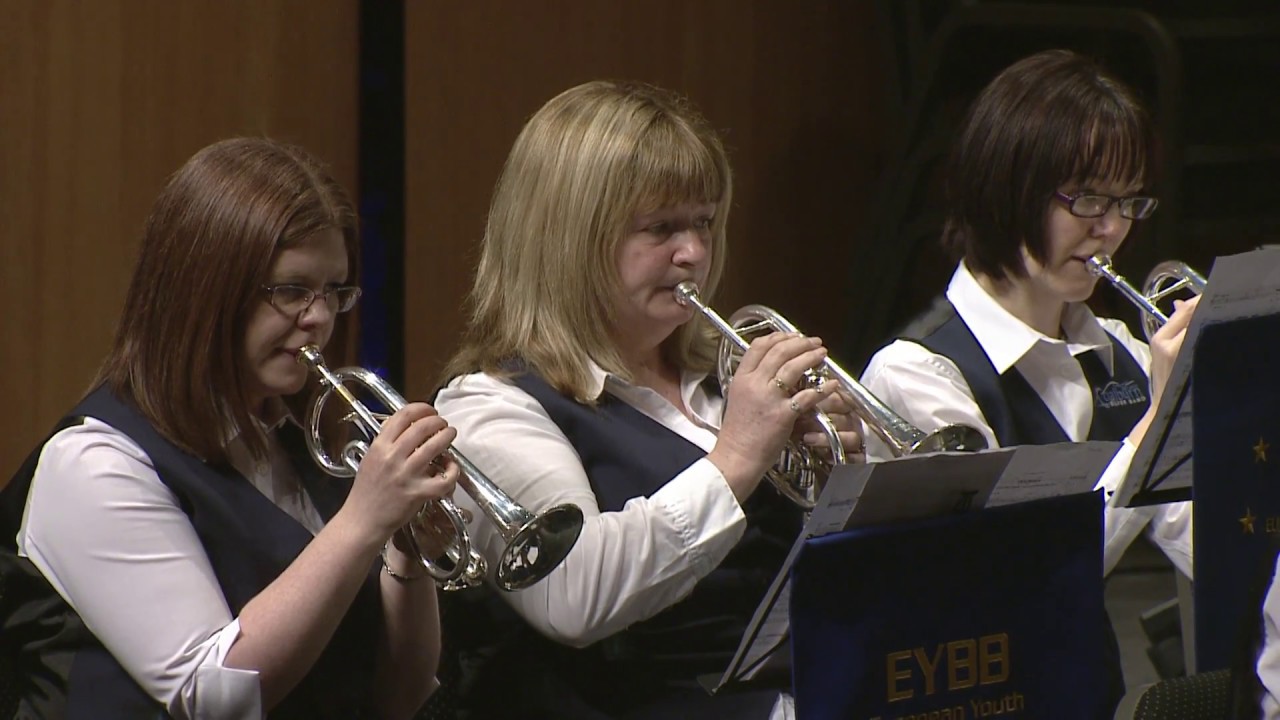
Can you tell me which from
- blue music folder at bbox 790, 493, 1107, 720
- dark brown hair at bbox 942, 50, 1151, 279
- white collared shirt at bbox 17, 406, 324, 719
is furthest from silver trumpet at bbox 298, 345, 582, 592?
dark brown hair at bbox 942, 50, 1151, 279

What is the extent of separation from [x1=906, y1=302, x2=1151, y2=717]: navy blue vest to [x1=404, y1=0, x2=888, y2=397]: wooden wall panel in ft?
3.53

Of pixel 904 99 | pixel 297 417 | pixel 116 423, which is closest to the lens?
pixel 116 423

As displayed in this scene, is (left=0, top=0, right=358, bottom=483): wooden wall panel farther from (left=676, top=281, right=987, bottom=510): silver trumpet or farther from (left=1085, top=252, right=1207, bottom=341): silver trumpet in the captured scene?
(left=1085, top=252, right=1207, bottom=341): silver trumpet

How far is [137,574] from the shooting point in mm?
1860

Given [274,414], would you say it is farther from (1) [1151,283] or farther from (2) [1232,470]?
(1) [1151,283]

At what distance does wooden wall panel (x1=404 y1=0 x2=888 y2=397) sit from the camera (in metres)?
3.40

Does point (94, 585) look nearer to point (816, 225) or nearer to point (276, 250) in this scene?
point (276, 250)

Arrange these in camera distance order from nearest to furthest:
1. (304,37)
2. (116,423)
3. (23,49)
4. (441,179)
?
(116,423), (23,49), (304,37), (441,179)

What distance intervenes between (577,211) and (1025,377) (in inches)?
34.3

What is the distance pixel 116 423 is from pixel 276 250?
291 millimetres

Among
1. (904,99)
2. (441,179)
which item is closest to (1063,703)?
(441,179)

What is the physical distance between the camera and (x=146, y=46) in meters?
2.99

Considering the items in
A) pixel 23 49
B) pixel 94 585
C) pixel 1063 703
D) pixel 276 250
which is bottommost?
pixel 1063 703

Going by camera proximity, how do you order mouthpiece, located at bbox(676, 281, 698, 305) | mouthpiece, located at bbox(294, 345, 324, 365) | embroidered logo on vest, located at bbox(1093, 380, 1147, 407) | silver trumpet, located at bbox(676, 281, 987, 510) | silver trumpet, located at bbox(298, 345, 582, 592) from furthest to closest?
embroidered logo on vest, located at bbox(1093, 380, 1147, 407)
mouthpiece, located at bbox(676, 281, 698, 305)
silver trumpet, located at bbox(676, 281, 987, 510)
mouthpiece, located at bbox(294, 345, 324, 365)
silver trumpet, located at bbox(298, 345, 582, 592)
